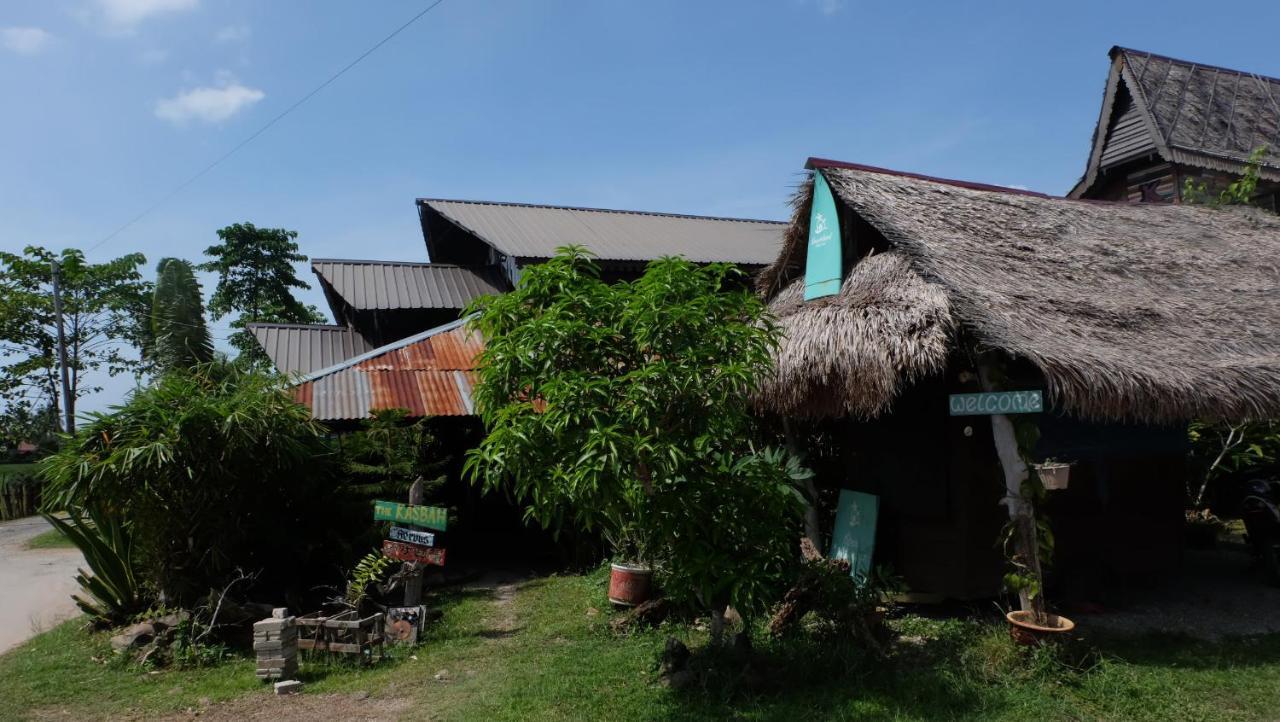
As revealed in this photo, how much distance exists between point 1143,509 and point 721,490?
211 inches

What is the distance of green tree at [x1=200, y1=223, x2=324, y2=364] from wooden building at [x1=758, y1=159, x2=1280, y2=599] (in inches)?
852

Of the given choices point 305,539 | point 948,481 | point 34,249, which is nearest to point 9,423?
point 34,249

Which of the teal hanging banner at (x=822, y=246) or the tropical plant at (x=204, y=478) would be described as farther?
the teal hanging banner at (x=822, y=246)

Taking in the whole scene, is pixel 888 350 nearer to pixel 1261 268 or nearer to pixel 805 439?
pixel 805 439

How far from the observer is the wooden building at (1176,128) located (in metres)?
15.3

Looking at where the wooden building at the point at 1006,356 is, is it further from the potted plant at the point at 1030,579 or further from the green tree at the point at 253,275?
the green tree at the point at 253,275

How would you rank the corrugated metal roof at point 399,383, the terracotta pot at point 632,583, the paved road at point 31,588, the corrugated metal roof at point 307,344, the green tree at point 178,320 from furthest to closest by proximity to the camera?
the green tree at point 178,320 < the corrugated metal roof at point 307,344 < the corrugated metal roof at point 399,383 < the paved road at point 31,588 < the terracotta pot at point 632,583

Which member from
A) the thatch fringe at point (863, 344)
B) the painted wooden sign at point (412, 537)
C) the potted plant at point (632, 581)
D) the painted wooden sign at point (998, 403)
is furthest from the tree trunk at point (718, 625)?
the painted wooden sign at point (412, 537)

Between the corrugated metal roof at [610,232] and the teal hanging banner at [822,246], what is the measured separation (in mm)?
6083

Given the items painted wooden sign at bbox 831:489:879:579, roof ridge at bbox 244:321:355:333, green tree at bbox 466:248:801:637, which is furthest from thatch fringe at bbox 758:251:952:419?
roof ridge at bbox 244:321:355:333

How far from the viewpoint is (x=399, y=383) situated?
1062cm

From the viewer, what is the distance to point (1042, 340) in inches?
227

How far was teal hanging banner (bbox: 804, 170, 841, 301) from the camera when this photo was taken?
7719 millimetres

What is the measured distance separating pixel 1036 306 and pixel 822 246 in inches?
84.3
